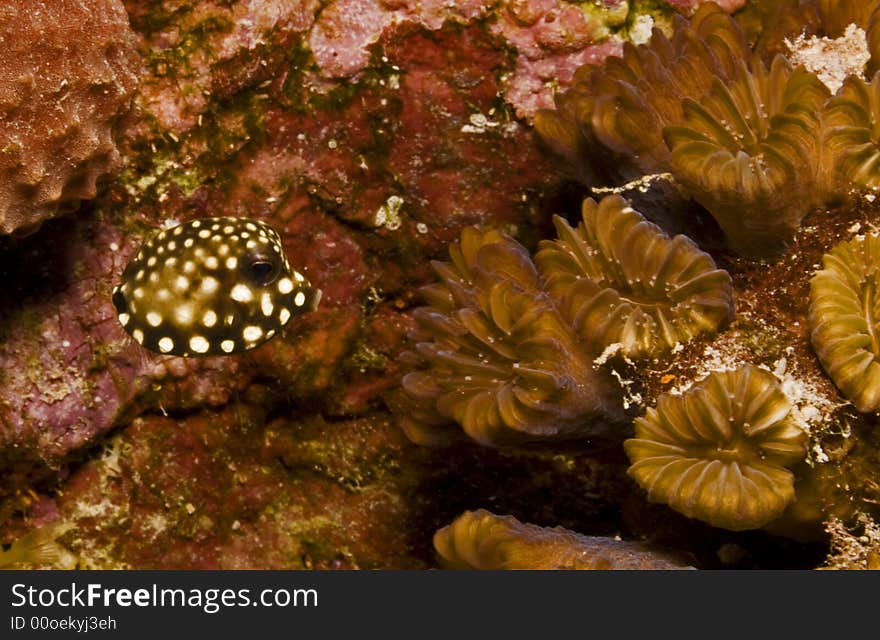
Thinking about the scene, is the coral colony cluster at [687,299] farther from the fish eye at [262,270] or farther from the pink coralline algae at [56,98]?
the pink coralline algae at [56,98]

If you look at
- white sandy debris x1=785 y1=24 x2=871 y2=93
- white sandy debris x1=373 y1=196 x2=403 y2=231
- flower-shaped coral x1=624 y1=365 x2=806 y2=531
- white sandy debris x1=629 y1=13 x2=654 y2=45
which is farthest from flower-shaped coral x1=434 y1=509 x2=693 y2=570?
white sandy debris x1=629 y1=13 x2=654 y2=45

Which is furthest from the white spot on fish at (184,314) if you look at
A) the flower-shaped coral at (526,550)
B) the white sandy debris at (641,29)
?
the white sandy debris at (641,29)

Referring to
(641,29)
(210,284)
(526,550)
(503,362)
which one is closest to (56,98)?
(210,284)

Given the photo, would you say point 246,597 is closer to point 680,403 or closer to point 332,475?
point 332,475

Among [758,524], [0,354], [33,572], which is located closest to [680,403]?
[758,524]

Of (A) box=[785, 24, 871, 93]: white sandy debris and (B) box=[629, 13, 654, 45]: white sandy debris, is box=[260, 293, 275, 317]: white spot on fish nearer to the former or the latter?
(B) box=[629, 13, 654, 45]: white sandy debris

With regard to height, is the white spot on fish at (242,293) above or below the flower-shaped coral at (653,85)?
below
